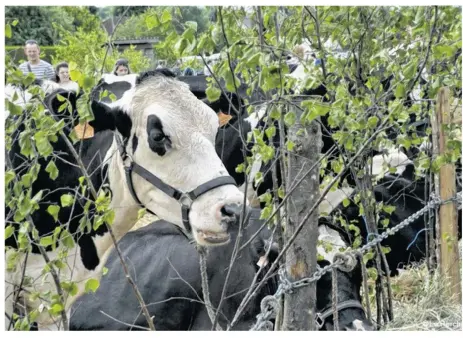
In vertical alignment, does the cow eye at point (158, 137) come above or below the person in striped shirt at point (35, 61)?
below

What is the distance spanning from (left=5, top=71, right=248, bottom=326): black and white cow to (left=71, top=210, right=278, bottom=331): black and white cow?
0.34 m

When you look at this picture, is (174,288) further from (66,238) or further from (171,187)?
(66,238)

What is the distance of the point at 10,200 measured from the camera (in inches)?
101

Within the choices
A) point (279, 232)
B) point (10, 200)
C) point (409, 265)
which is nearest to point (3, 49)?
point (10, 200)

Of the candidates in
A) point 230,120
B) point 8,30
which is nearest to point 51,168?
point 8,30

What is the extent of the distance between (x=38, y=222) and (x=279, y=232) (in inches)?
59.9

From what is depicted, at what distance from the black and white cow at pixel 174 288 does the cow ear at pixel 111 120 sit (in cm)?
74

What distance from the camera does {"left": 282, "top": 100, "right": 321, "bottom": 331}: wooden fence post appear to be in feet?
9.58

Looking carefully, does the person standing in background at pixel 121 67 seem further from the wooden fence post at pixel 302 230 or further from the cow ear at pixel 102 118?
the wooden fence post at pixel 302 230

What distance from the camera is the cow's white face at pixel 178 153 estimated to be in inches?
143

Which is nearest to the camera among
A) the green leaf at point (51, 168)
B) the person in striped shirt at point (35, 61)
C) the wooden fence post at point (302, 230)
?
the green leaf at point (51, 168)

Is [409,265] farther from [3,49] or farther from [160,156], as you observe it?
[3,49]

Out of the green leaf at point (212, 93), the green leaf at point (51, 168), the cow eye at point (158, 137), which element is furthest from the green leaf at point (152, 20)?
the cow eye at point (158, 137)

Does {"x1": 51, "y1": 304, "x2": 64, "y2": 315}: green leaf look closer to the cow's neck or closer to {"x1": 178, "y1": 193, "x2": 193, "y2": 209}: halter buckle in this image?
{"x1": 178, "y1": 193, "x2": 193, "y2": 209}: halter buckle
